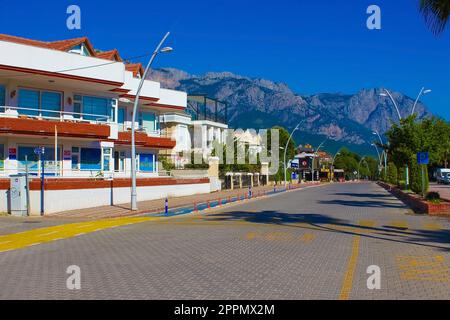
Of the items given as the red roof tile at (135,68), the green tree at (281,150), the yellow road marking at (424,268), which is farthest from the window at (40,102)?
the green tree at (281,150)

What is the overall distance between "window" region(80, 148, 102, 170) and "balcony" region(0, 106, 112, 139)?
1680mm

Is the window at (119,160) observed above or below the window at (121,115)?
below

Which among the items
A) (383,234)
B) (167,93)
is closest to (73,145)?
(167,93)

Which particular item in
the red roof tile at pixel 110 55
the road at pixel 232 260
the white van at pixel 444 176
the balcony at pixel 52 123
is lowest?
the road at pixel 232 260

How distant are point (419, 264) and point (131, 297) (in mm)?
6428

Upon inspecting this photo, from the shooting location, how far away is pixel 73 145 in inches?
1406

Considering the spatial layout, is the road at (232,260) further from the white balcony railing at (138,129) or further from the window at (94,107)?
the white balcony railing at (138,129)

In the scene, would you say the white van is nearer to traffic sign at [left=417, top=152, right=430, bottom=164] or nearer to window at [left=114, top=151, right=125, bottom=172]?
traffic sign at [left=417, top=152, right=430, bottom=164]

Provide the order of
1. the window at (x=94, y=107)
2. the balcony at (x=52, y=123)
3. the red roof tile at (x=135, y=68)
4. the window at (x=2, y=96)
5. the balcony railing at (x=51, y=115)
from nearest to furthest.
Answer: the balcony at (x=52, y=123)
the balcony railing at (x=51, y=115)
the window at (x=2, y=96)
the window at (x=94, y=107)
the red roof tile at (x=135, y=68)

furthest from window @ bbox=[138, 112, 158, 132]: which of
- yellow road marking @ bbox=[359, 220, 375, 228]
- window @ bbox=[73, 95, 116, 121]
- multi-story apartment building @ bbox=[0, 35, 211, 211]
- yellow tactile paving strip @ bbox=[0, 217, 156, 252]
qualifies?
yellow road marking @ bbox=[359, 220, 375, 228]

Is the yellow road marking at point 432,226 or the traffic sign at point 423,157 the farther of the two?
the traffic sign at point 423,157

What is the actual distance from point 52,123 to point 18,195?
6.77 m

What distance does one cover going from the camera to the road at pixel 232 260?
9.12 metres

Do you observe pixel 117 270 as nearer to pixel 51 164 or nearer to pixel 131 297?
pixel 131 297
